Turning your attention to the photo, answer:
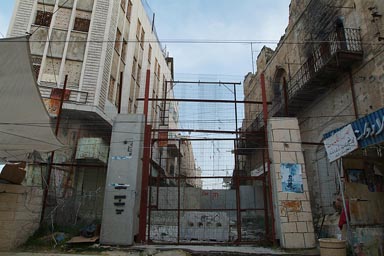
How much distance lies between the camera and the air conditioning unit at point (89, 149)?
14.8 metres

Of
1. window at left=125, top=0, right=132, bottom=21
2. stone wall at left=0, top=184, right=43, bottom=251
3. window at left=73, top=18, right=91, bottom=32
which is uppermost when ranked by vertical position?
window at left=125, top=0, right=132, bottom=21

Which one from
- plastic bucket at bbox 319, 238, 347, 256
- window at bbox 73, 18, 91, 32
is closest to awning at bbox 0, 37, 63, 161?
plastic bucket at bbox 319, 238, 347, 256

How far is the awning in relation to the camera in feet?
21.4

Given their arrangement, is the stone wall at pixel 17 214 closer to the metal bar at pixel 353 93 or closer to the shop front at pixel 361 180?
the shop front at pixel 361 180

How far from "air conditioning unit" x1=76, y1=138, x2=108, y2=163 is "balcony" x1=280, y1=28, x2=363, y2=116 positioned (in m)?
10.6

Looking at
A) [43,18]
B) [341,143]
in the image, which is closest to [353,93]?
[341,143]

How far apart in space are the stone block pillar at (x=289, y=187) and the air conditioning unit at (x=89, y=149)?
Result: 948cm

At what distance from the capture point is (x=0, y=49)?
629 cm

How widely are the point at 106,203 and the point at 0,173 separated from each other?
3137 mm

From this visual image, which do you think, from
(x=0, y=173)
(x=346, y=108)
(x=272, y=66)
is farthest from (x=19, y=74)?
(x=272, y=66)

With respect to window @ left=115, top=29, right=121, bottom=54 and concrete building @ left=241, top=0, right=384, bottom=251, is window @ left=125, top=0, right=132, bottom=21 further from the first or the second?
concrete building @ left=241, top=0, right=384, bottom=251

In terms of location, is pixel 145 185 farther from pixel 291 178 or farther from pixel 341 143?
pixel 341 143

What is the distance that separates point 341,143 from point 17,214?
947cm

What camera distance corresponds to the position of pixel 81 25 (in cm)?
1720
